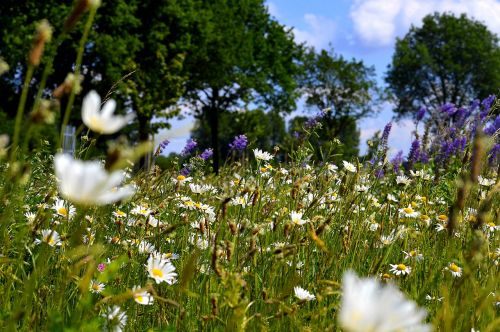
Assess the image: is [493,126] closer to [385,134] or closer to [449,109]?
[449,109]

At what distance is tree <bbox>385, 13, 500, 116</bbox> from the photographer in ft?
140

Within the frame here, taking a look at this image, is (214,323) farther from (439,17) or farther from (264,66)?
(439,17)

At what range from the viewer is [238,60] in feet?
96.7

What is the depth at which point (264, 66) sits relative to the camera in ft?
108

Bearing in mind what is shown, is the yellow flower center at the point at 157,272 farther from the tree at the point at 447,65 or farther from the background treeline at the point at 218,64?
the tree at the point at 447,65

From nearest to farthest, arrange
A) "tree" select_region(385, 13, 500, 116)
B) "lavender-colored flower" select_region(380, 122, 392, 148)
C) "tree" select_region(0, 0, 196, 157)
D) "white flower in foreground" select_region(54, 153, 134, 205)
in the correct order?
1. "white flower in foreground" select_region(54, 153, 134, 205)
2. "lavender-colored flower" select_region(380, 122, 392, 148)
3. "tree" select_region(0, 0, 196, 157)
4. "tree" select_region(385, 13, 500, 116)

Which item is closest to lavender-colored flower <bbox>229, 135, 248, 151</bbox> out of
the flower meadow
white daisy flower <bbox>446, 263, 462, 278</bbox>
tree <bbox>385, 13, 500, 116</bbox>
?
the flower meadow

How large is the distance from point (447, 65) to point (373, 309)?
146 feet

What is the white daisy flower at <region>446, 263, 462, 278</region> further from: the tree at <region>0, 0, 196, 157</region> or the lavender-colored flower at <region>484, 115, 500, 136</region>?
the tree at <region>0, 0, 196, 157</region>

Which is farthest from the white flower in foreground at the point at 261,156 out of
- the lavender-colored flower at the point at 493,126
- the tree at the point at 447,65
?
the tree at the point at 447,65

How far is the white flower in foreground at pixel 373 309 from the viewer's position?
2.10 ft

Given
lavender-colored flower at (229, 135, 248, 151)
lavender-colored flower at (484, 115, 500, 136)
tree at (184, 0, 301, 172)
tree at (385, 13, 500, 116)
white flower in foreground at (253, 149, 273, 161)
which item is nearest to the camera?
white flower in foreground at (253, 149, 273, 161)

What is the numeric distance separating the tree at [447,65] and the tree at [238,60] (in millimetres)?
11378

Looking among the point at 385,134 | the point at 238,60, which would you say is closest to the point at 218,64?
the point at 238,60
